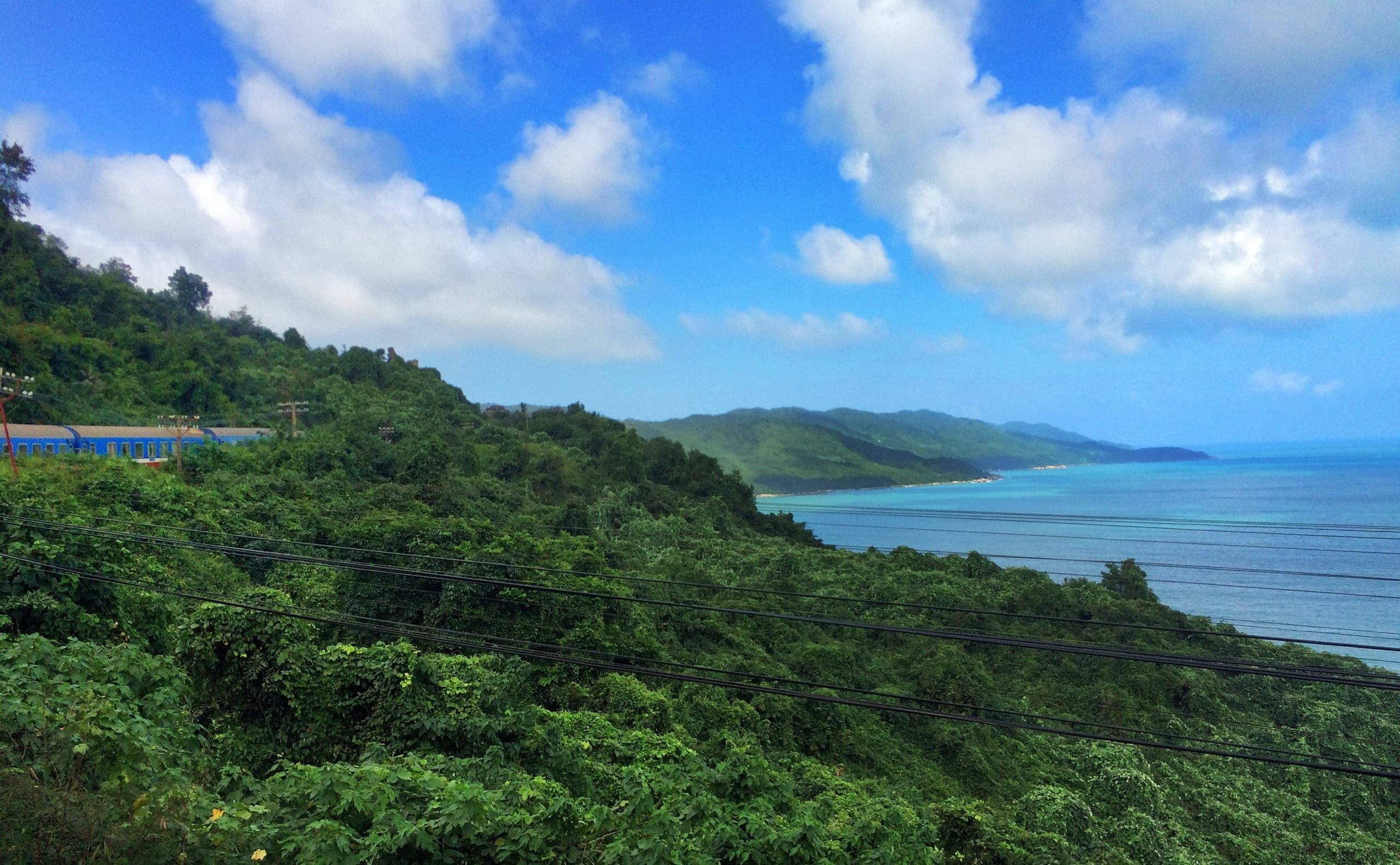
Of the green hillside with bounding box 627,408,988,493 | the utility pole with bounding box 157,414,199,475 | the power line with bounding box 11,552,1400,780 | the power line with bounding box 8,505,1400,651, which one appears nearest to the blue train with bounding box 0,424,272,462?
the utility pole with bounding box 157,414,199,475

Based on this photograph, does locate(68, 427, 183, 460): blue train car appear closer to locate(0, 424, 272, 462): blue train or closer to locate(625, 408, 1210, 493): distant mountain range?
locate(0, 424, 272, 462): blue train

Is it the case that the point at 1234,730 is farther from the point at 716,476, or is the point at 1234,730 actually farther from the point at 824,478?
the point at 824,478

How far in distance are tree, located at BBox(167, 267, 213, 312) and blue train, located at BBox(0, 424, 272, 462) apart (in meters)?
32.6

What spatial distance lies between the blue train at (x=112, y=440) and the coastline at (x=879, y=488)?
78280 millimetres

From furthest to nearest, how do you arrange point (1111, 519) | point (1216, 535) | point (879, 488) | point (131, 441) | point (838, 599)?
point (879, 488) < point (1216, 535) < point (131, 441) < point (1111, 519) < point (838, 599)

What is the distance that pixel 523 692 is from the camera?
43.0ft

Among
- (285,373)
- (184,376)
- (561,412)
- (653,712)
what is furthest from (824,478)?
(653,712)

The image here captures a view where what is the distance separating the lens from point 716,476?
6003 centimetres

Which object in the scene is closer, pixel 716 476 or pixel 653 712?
pixel 653 712

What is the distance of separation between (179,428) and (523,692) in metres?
23.7

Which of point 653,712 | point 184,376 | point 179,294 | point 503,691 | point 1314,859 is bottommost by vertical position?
point 1314,859

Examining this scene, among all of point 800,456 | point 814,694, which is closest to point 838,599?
point 814,694

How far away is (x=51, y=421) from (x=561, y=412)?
4342cm

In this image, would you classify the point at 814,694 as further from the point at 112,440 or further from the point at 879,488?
the point at 879,488
